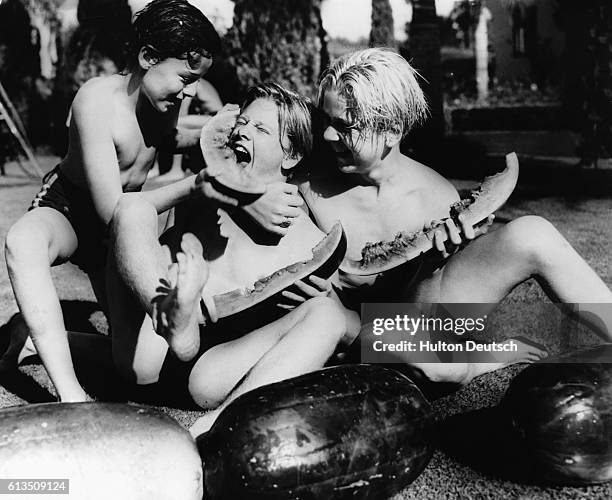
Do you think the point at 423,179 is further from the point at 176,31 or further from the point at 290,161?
the point at 176,31

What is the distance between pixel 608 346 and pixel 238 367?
3.58 ft

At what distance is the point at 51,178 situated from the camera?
106 inches

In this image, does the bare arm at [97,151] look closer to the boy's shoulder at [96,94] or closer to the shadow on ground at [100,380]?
the boy's shoulder at [96,94]

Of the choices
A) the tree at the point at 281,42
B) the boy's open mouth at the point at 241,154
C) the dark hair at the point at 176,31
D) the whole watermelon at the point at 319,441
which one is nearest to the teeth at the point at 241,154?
the boy's open mouth at the point at 241,154

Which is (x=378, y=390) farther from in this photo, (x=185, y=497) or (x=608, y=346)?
(x=608, y=346)

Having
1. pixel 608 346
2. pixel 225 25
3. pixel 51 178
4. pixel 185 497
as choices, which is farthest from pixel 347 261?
pixel 225 25

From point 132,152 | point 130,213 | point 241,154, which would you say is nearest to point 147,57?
point 132,152

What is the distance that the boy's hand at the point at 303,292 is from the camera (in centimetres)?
227

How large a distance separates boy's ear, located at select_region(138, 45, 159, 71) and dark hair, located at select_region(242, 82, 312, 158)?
37cm

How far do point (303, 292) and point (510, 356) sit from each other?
87cm

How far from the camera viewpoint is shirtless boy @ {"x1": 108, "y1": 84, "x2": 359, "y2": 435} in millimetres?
2053

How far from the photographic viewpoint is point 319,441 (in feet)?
5.43

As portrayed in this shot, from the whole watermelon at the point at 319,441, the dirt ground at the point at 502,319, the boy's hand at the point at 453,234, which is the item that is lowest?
A: the dirt ground at the point at 502,319

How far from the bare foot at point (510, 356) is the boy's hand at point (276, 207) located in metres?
0.85
